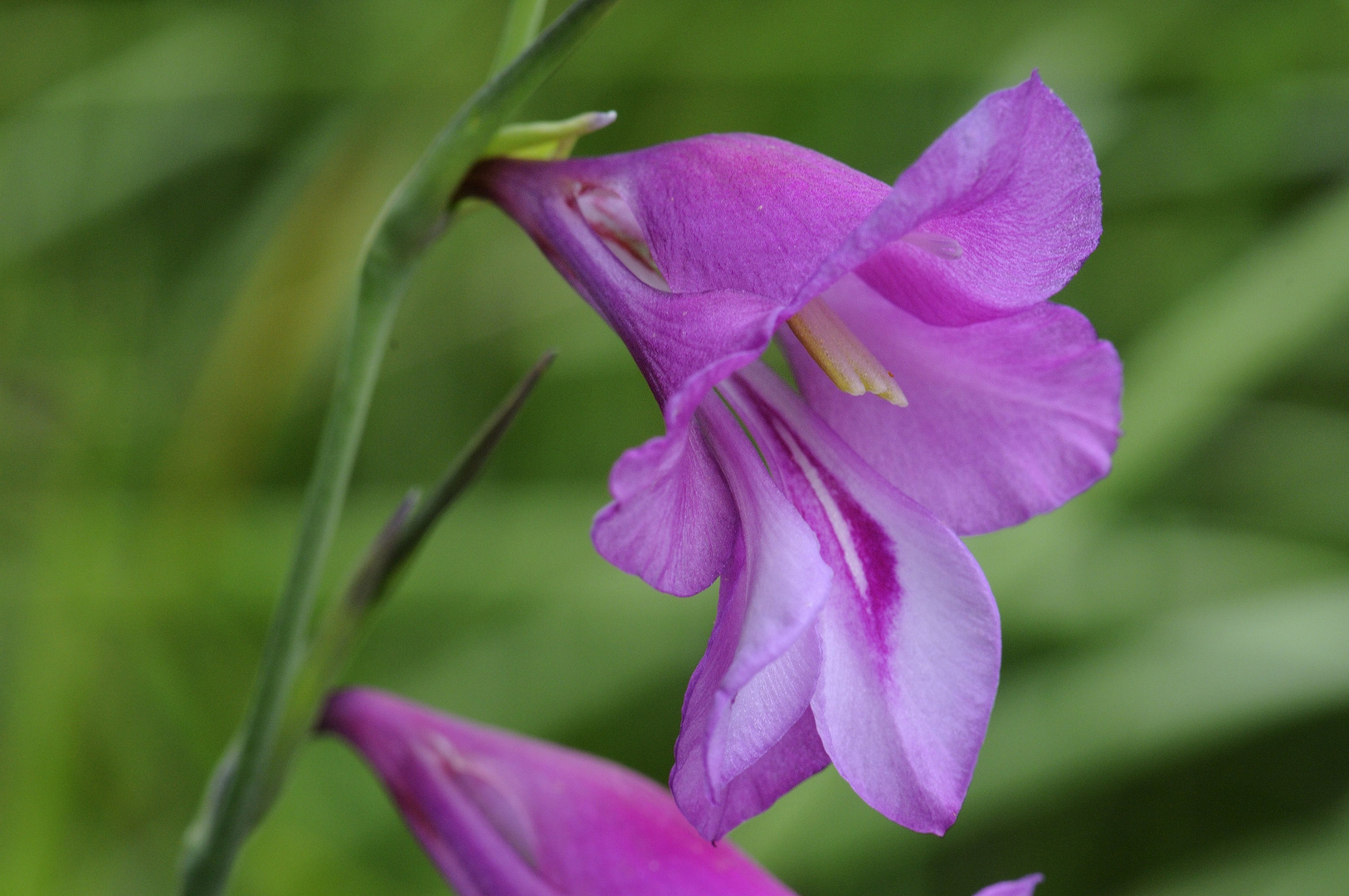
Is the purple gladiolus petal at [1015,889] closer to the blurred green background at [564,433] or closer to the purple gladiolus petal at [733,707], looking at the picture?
the purple gladiolus petal at [733,707]

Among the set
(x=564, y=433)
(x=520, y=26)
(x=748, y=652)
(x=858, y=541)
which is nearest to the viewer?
(x=748, y=652)

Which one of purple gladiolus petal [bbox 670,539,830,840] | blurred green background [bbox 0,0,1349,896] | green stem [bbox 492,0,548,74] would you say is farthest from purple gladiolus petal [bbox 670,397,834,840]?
blurred green background [bbox 0,0,1349,896]

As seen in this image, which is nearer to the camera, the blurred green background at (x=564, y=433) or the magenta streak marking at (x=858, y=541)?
the magenta streak marking at (x=858, y=541)

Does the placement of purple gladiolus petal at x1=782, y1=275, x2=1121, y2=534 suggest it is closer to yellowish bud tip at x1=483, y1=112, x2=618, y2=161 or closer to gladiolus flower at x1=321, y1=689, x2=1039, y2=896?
yellowish bud tip at x1=483, y1=112, x2=618, y2=161

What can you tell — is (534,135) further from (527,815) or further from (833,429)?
(527,815)

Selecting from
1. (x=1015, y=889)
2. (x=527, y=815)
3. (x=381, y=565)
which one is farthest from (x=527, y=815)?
(x=1015, y=889)

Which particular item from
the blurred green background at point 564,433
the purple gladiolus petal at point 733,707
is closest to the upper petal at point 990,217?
the purple gladiolus petal at point 733,707

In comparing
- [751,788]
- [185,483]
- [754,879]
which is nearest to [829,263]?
[751,788]
